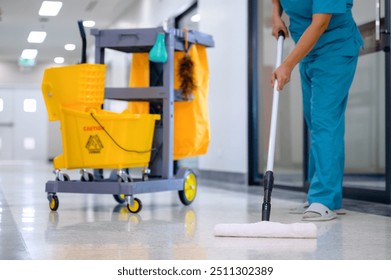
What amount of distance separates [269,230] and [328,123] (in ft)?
2.45

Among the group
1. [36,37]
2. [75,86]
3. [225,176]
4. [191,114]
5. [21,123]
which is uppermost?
[36,37]

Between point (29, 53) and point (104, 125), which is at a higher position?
point (29, 53)

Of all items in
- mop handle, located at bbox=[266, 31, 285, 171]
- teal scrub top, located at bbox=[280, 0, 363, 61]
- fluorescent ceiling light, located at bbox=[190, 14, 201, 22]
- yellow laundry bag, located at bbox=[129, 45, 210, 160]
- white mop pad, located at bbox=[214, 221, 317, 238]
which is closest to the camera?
white mop pad, located at bbox=[214, 221, 317, 238]

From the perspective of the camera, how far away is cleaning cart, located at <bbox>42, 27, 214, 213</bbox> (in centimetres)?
278

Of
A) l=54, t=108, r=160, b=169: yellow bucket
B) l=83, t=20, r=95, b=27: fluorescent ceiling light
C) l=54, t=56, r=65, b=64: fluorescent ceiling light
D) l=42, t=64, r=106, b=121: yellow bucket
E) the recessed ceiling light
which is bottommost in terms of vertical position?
l=54, t=108, r=160, b=169: yellow bucket

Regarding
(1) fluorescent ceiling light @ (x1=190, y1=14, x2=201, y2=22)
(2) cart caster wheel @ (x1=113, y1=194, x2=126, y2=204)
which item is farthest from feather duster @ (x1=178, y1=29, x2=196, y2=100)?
(1) fluorescent ceiling light @ (x1=190, y1=14, x2=201, y2=22)

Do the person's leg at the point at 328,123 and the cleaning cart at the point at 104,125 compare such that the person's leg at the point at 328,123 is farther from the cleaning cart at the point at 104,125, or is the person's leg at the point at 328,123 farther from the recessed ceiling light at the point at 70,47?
the recessed ceiling light at the point at 70,47

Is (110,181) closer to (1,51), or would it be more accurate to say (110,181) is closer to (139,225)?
(139,225)

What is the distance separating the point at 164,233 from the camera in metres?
2.08

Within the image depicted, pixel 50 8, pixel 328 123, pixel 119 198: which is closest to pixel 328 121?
pixel 328 123

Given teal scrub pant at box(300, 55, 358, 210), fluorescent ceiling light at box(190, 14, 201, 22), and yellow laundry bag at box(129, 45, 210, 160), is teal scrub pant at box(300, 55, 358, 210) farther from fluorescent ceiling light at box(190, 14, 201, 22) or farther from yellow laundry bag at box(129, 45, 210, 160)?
fluorescent ceiling light at box(190, 14, 201, 22)

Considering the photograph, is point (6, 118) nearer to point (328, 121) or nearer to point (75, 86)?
point (75, 86)

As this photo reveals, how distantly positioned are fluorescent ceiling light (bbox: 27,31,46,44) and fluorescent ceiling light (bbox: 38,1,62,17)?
0.36ft

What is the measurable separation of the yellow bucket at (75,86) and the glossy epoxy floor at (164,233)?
453mm
